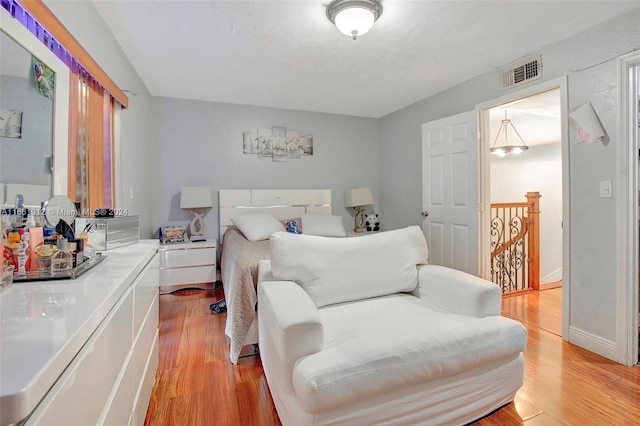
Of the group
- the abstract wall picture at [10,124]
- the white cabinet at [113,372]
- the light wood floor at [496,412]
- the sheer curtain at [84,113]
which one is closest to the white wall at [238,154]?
the sheer curtain at [84,113]

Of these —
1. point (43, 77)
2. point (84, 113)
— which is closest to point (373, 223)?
point (84, 113)

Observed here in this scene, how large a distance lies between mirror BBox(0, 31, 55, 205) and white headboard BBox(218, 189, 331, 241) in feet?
8.39

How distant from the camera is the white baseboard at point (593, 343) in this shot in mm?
2158

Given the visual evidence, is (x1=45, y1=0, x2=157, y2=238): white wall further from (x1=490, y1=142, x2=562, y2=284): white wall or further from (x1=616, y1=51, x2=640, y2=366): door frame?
(x1=490, y1=142, x2=562, y2=284): white wall

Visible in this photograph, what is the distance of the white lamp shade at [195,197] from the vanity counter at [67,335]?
2.43 meters

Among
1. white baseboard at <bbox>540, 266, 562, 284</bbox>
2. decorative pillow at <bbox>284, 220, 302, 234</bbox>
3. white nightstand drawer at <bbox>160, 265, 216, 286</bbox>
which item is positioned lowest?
white baseboard at <bbox>540, 266, 562, 284</bbox>

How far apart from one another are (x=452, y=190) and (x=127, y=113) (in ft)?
11.1

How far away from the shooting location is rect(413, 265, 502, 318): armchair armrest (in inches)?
64.9

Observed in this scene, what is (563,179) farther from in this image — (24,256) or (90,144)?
(90,144)

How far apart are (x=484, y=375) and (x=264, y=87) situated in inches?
132

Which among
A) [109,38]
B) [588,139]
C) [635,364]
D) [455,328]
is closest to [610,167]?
[588,139]

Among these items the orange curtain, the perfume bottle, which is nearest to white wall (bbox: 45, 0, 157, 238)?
the orange curtain

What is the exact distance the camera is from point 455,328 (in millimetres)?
1476

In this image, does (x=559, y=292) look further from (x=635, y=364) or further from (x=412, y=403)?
(x=412, y=403)
